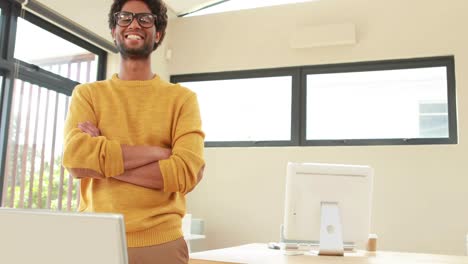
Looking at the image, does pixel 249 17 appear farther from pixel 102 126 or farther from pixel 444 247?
pixel 102 126

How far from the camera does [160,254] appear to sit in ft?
3.83

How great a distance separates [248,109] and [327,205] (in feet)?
7.83

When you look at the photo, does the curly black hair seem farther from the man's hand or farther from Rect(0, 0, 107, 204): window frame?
Rect(0, 0, 107, 204): window frame

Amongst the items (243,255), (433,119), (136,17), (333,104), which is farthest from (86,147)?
(433,119)

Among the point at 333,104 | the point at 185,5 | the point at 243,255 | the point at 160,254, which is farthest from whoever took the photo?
the point at 185,5

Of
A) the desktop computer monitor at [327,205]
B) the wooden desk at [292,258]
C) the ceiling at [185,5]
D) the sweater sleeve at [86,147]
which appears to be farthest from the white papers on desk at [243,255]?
the ceiling at [185,5]

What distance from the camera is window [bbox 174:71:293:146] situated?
4438mm

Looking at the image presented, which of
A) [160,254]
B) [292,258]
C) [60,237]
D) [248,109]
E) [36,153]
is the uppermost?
[248,109]

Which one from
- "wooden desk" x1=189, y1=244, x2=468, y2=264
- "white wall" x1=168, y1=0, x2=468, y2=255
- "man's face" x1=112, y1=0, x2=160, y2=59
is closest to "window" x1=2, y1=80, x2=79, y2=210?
"white wall" x1=168, y1=0, x2=468, y2=255

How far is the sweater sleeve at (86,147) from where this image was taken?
1255 mm

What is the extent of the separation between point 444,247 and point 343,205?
1.93m

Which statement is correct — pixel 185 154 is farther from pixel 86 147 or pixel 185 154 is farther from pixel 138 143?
pixel 86 147

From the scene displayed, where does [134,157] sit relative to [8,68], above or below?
below

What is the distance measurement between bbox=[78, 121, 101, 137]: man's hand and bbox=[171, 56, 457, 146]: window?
3.09m
